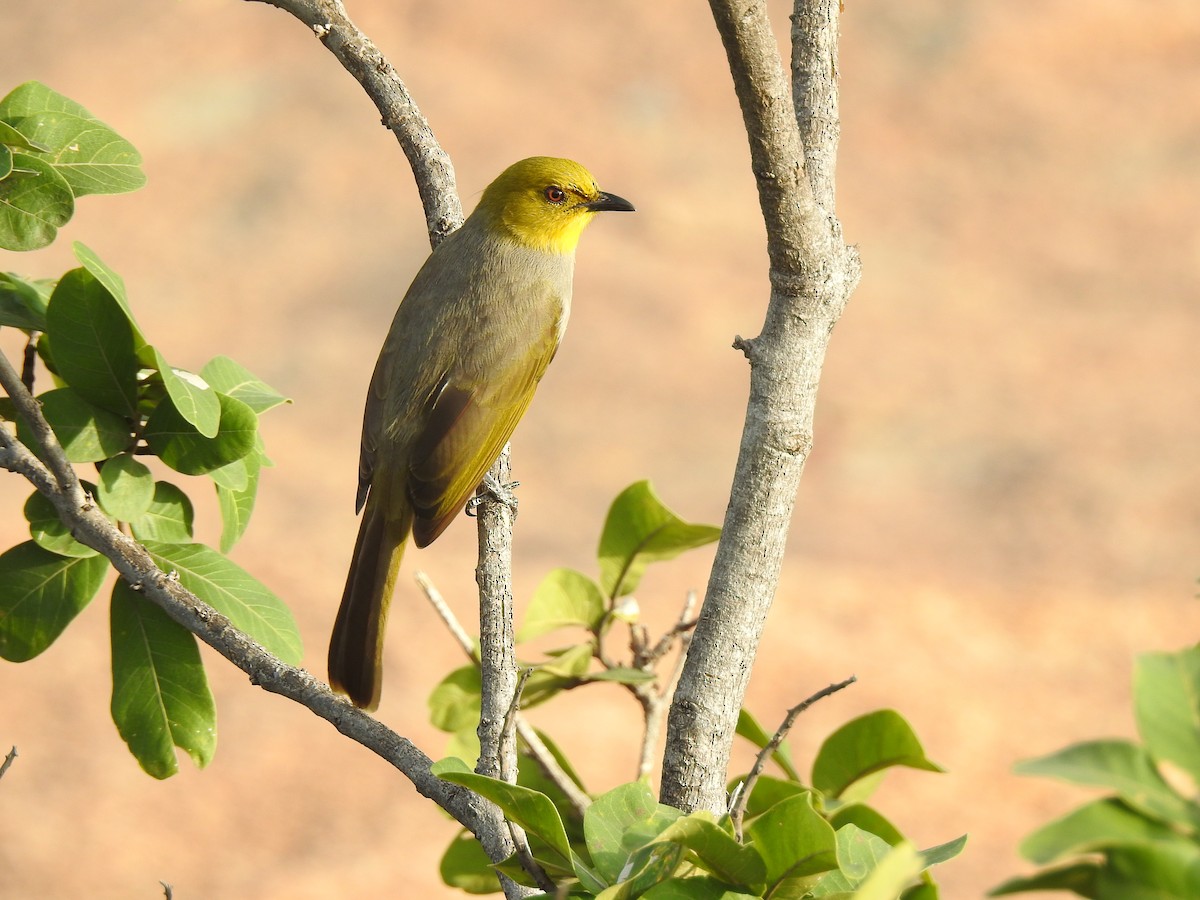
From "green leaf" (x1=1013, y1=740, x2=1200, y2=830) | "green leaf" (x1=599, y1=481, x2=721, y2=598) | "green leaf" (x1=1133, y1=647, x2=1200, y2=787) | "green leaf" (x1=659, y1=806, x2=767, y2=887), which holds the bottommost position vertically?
"green leaf" (x1=1013, y1=740, x2=1200, y2=830)

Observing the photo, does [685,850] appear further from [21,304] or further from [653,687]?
[21,304]

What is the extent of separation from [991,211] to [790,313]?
1368cm

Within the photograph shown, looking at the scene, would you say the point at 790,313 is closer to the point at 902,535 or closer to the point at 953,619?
the point at 953,619

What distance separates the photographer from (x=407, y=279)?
1343 centimetres

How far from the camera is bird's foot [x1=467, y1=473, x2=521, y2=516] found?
8.70 feet

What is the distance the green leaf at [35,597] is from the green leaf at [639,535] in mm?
990

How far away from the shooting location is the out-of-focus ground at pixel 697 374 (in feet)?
23.7

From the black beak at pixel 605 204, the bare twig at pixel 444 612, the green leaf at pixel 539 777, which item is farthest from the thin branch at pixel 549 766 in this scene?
the black beak at pixel 605 204

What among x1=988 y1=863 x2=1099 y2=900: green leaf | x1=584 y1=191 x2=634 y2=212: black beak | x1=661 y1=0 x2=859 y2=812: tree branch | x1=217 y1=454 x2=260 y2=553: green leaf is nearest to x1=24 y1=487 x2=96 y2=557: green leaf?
x1=217 y1=454 x2=260 y2=553: green leaf

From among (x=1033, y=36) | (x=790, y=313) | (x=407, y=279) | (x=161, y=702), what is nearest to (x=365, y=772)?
(x=161, y=702)

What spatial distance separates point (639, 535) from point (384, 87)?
1.04 meters

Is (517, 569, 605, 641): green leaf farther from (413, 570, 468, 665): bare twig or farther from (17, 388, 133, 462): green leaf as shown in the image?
(17, 388, 133, 462): green leaf

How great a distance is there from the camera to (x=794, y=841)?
1571 millimetres

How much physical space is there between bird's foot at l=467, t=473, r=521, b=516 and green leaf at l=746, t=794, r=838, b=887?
1.16 meters
